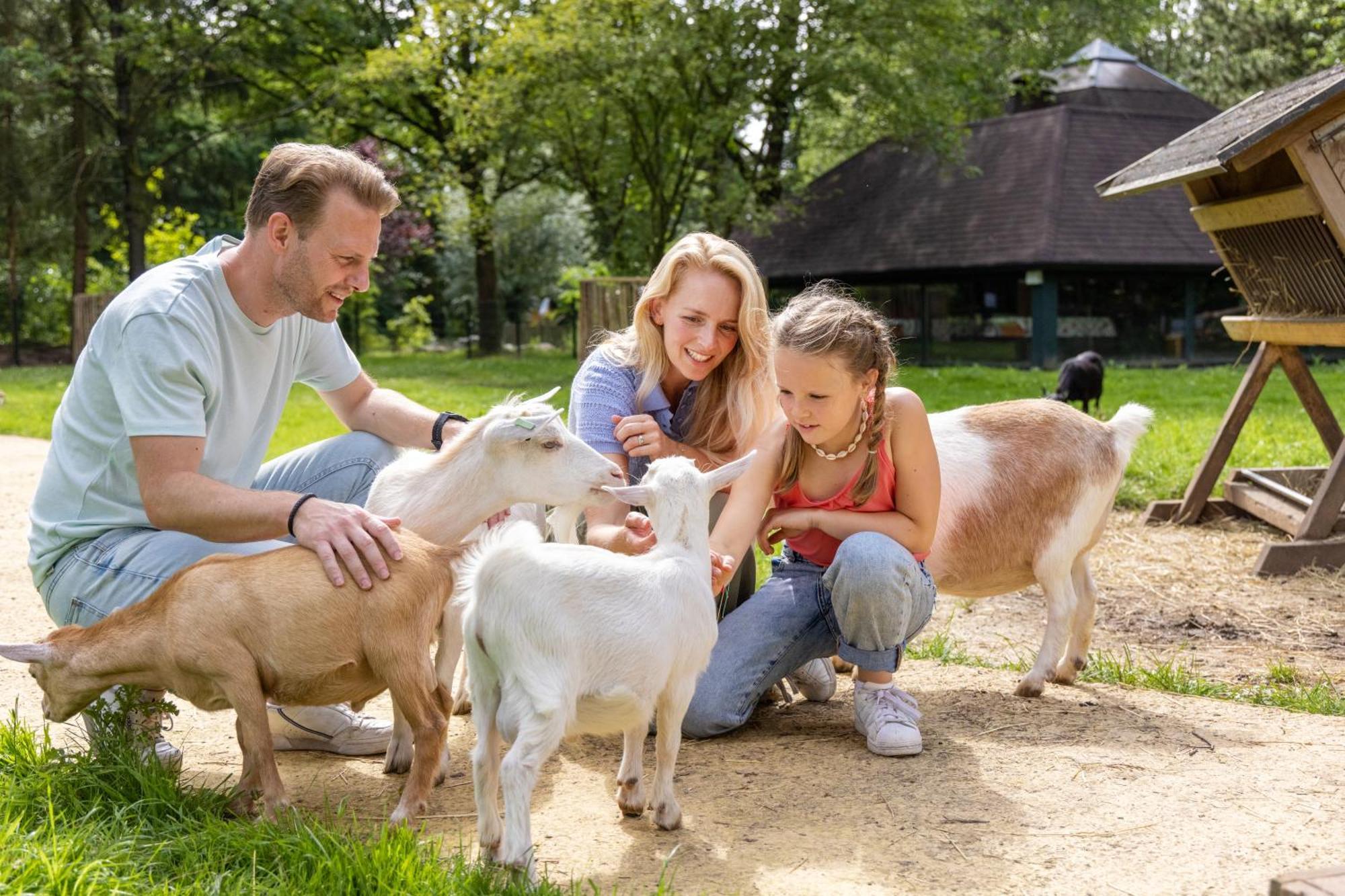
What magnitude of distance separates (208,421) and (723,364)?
1573mm

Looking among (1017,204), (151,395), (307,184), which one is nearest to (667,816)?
(151,395)

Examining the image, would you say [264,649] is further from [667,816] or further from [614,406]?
[614,406]

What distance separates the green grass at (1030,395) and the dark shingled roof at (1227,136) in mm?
2096

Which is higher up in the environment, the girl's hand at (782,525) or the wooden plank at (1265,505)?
the girl's hand at (782,525)

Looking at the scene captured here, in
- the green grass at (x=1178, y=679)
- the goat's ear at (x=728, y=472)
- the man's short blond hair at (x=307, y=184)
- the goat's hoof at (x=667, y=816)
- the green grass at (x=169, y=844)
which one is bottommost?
the green grass at (x=1178, y=679)

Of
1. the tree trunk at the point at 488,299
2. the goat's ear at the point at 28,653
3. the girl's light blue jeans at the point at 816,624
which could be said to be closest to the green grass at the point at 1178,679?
the girl's light blue jeans at the point at 816,624

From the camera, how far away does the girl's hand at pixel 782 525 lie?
3.73 meters

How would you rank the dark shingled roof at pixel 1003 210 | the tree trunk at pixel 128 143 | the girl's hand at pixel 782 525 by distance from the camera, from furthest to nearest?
the tree trunk at pixel 128 143
the dark shingled roof at pixel 1003 210
the girl's hand at pixel 782 525

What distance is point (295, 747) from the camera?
3670mm

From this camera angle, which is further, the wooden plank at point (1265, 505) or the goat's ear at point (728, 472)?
the wooden plank at point (1265, 505)

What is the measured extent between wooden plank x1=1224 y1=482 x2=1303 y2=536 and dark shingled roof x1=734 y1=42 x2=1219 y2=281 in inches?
502

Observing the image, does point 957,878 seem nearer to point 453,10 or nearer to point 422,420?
point 422,420

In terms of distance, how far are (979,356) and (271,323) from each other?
721 inches

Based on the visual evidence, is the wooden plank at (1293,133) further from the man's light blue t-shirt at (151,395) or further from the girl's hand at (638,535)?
the man's light blue t-shirt at (151,395)
